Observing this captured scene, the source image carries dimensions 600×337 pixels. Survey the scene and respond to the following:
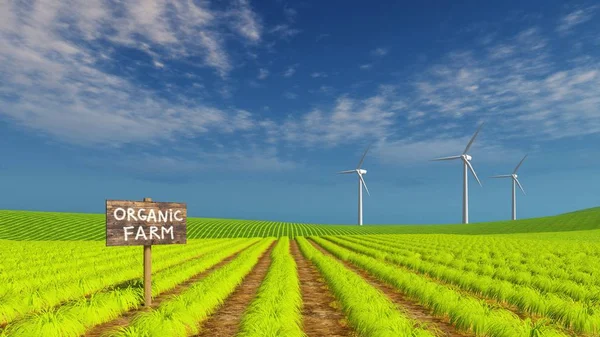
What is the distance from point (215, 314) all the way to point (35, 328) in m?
4.47

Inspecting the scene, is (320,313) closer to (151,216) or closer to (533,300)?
(151,216)

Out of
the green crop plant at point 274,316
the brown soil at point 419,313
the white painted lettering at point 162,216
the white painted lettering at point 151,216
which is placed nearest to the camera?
the green crop plant at point 274,316

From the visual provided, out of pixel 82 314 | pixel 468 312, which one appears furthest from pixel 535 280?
pixel 82 314

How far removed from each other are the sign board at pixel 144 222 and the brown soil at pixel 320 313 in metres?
4.73

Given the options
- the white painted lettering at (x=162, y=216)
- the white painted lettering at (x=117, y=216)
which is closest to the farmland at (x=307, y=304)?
the white painted lettering at (x=117, y=216)

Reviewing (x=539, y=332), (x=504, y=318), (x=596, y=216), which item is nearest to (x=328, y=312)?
(x=504, y=318)

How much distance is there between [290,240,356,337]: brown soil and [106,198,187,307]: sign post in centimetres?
471

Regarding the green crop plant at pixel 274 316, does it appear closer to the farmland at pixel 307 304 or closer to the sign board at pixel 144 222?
the farmland at pixel 307 304

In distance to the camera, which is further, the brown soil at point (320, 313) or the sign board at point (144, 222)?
the sign board at point (144, 222)

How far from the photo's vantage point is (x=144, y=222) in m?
12.3

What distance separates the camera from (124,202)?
1190cm

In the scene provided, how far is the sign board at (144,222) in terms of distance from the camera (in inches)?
A: 455

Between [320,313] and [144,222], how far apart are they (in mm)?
5878

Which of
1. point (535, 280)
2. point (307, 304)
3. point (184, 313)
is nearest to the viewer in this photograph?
point (184, 313)
